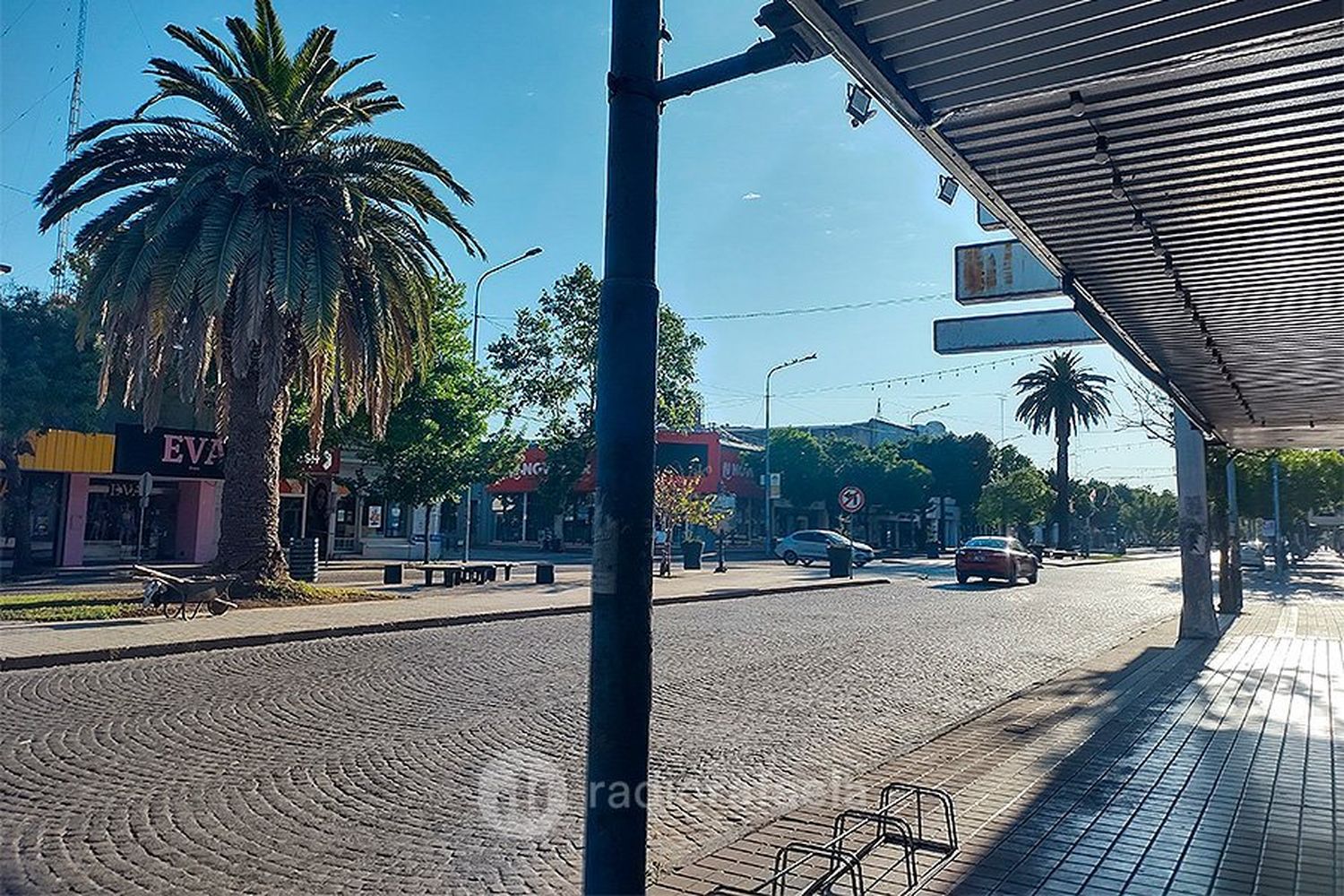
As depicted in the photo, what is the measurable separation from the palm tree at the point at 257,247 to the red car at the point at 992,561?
1940cm

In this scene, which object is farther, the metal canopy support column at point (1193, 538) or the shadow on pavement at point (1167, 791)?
the metal canopy support column at point (1193, 538)

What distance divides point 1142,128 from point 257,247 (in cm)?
1640

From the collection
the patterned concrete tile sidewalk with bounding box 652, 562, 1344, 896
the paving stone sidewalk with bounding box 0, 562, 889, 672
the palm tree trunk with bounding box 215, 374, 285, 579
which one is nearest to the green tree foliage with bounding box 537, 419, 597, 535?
the paving stone sidewalk with bounding box 0, 562, 889, 672

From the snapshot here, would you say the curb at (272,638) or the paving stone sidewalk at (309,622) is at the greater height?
the paving stone sidewalk at (309,622)

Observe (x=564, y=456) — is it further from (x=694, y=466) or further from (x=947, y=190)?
(x=947, y=190)

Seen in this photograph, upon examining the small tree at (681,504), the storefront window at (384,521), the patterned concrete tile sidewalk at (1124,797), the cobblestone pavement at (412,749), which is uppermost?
the small tree at (681,504)

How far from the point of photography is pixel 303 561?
23141 mm

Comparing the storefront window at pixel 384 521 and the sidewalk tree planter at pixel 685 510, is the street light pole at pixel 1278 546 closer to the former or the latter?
the sidewalk tree planter at pixel 685 510

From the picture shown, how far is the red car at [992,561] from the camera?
30.8 meters

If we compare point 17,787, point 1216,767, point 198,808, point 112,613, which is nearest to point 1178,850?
point 1216,767

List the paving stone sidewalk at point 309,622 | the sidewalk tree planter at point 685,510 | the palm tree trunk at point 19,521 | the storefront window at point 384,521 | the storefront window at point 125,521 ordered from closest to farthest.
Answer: the paving stone sidewalk at point 309,622
the palm tree trunk at point 19,521
the storefront window at point 125,521
the sidewalk tree planter at point 685,510
the storefront window at point 384,521

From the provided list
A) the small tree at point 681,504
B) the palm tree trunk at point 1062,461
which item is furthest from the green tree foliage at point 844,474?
the small tree at point 681,504

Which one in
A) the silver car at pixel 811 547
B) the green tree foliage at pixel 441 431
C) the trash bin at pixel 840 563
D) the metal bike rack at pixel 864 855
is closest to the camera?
the metal bike rack at pixel 864 855

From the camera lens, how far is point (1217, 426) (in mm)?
14445
